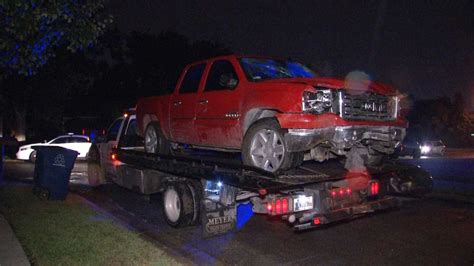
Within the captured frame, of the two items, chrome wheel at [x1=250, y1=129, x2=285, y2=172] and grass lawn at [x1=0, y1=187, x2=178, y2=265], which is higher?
chrome wheel at [x1=250, y1=129, x2=285, y2=172]

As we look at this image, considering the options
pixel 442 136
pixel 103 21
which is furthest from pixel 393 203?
pixel 442 136

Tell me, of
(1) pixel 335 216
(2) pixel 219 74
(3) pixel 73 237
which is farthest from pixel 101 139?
(1) pixel 335 216

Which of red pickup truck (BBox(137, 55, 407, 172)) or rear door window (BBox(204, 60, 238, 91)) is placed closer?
red pickup truck (BBox(137, 55, 407, 172))

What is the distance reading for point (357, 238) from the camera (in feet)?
24.6

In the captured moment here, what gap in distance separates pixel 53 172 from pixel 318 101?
7.59 metres

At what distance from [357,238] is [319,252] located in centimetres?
103

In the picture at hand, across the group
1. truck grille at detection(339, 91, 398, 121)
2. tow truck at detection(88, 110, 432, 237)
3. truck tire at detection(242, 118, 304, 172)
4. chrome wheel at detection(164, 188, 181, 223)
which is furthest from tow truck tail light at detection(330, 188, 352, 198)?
chrome wheel at detection(164, 188, 181, 223)

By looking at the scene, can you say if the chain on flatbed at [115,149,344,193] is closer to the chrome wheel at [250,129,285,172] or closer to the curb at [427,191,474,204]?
the chrome wheel at [250,129,285,172]

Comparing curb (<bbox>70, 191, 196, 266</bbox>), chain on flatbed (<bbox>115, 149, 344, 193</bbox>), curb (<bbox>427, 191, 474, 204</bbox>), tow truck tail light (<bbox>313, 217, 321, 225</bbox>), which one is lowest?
curb (<bbox>70, 191, 196, 266</bbox>)

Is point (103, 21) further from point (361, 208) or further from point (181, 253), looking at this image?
point (361, 208)

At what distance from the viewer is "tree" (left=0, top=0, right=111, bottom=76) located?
691 centimetres

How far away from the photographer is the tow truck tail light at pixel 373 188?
689cm

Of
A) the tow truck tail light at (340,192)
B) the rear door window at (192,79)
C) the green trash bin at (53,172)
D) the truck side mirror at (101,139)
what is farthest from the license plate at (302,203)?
the truck side mirror at (101,139)

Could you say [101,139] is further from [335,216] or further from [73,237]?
[335,216]
